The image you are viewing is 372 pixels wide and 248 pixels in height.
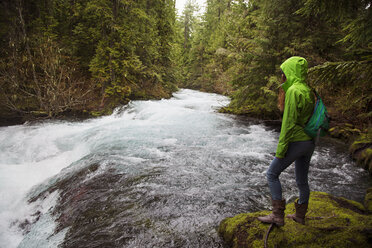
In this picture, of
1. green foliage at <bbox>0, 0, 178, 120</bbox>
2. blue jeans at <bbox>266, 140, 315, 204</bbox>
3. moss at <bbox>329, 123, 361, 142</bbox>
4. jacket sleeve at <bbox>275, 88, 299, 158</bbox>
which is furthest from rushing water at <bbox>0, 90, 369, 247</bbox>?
green foliage at <bbox>0, 0, 178, 120</bbox>

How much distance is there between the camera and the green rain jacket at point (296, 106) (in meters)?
2.24

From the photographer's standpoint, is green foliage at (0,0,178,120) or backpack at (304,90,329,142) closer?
backpack at (304,90,329,142)

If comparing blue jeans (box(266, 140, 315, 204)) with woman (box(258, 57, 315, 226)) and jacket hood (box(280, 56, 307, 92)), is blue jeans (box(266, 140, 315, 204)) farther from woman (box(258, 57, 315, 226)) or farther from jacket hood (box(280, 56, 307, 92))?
jacket hood (box(280, 56, 307, 92))

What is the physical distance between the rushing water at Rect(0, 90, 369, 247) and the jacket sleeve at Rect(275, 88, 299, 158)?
1.70 metres

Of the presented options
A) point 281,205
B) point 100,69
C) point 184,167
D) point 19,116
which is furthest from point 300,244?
point 100,69

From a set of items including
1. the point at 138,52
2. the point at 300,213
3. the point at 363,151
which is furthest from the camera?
the point at 138,52

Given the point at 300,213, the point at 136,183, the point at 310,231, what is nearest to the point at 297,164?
the point at 300,213

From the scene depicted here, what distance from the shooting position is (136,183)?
14.7ft

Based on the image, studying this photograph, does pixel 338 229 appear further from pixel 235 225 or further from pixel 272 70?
pixel 272 70

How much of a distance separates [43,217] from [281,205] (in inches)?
172

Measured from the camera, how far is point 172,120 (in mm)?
11422

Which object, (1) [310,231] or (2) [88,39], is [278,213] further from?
(2) [88,39]

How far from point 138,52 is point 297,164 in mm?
17181

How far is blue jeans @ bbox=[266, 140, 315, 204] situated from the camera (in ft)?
7.61
